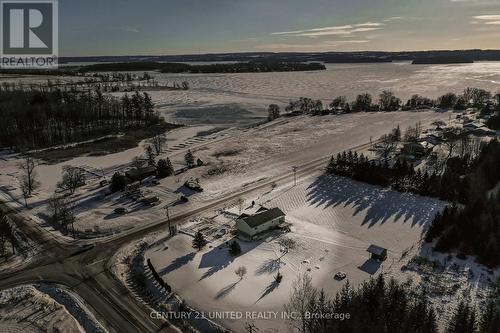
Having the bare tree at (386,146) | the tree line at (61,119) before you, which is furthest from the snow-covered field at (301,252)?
the tree line at (61,119)

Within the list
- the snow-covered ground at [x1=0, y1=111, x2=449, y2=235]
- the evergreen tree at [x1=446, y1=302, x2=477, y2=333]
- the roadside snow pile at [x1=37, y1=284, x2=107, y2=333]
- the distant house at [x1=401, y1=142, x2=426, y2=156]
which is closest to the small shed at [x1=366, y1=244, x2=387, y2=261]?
the evergreen tree at [x1=446, y1=302, x2=477, y2=333]

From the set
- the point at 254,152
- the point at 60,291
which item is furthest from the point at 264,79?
the point at 60,291

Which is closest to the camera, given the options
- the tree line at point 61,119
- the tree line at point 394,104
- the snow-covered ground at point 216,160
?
the snow-covered ground at point 216,160

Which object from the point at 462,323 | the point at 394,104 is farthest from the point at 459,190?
the point at 394,104

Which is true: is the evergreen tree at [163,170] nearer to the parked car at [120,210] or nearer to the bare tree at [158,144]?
the parked car at [120,210]

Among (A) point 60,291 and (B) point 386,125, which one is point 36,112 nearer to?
(A) point 60,291
